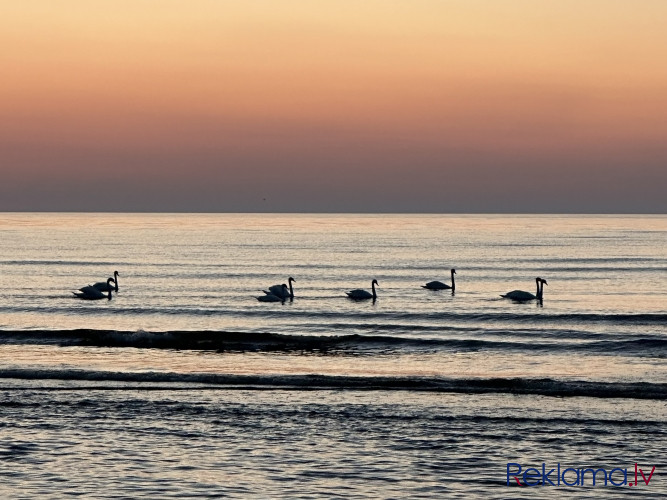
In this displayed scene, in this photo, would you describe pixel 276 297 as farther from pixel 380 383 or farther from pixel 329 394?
pixel 329 394

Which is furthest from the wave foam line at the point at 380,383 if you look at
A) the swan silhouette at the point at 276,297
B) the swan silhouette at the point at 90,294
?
the swan silhouette at the point at 90,294

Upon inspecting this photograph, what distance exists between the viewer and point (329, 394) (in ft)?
67.8

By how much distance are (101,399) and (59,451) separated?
15.1 feet

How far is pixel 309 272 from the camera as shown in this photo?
6925 centimetres

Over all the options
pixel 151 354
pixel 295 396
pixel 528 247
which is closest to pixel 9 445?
pixel 295 396

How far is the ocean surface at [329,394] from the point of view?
1393 centimetres

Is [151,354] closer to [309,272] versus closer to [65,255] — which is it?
[309,272]

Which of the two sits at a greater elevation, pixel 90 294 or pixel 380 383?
pixel 90 294

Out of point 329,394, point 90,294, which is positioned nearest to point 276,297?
point 90,294

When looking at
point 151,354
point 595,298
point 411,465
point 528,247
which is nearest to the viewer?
point 411,465

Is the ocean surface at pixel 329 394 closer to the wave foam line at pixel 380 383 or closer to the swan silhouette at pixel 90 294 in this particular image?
the wave foam line at pixel 380 383

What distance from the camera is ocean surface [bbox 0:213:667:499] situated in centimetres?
1393

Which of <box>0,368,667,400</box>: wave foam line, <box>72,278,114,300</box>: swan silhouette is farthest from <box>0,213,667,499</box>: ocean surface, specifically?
<box>72,278,114,300</box>: swan silhouette

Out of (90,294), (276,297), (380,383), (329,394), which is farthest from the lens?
(90,294)
